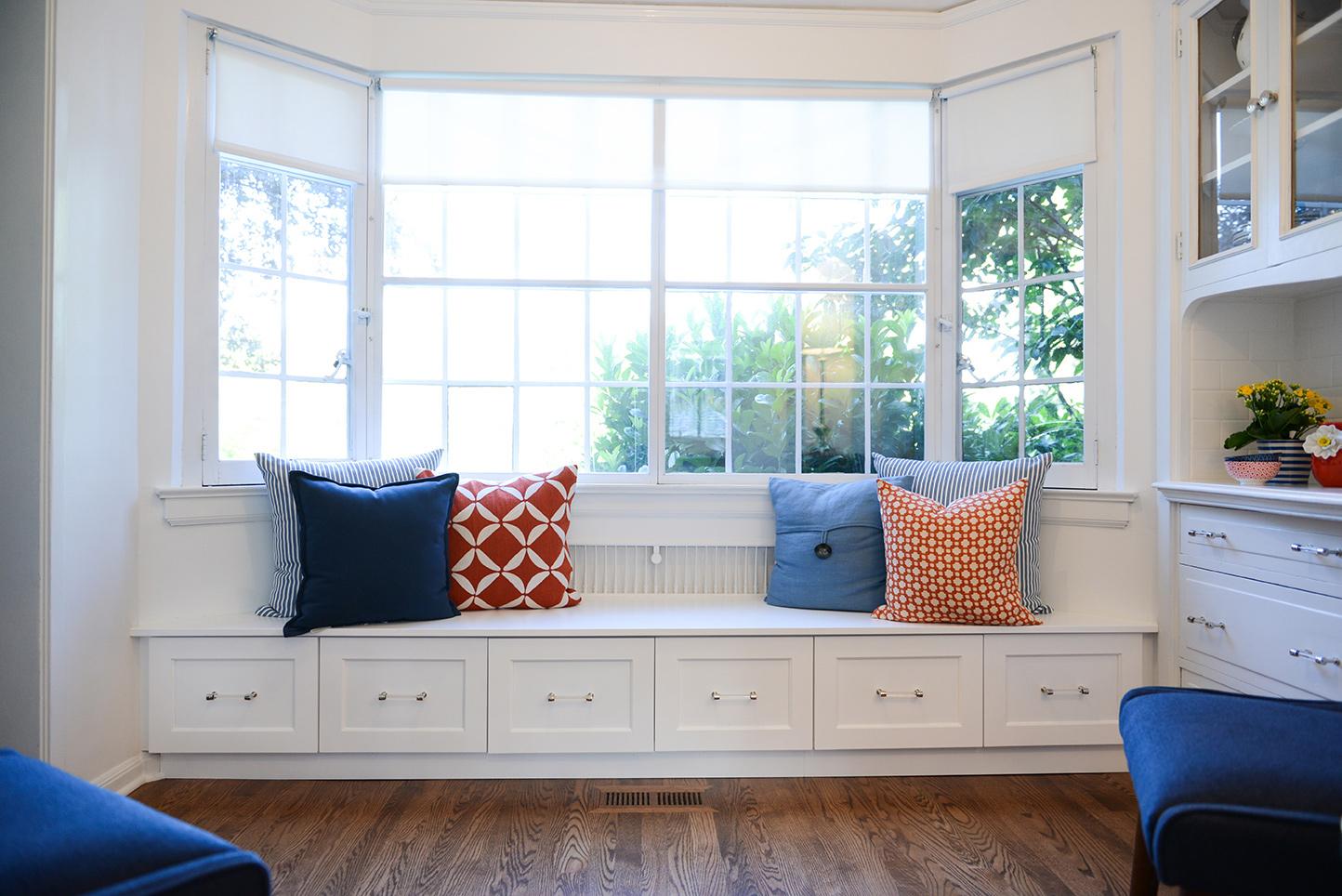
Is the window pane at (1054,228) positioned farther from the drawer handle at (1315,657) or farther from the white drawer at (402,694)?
the white drawer at (402,694)

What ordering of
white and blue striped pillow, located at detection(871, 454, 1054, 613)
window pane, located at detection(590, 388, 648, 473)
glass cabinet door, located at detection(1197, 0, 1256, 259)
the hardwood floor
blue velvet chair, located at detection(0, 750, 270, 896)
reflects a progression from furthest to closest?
1. window pane, located at detection(590, 388, 648, 473)
2. white and blue striped pillow, located at detection(871, 454, 1054, 613)
3. glass cabinet door, located at detection(1197, 0, 1256, 259)
4. the hardwood floor
5. blue velvet chair, located at detection(0, 750, 270, 896)

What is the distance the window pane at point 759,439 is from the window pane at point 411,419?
109 centimetres

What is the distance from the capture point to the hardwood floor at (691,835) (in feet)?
6.53

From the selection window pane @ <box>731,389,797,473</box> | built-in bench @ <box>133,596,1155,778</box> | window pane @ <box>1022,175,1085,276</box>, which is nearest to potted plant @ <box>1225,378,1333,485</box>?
built-in bench @ <box>133,596,1155,778</box>

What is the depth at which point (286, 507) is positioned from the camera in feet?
8.77

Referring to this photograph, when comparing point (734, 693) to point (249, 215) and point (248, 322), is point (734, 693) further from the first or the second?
point (249, 215)

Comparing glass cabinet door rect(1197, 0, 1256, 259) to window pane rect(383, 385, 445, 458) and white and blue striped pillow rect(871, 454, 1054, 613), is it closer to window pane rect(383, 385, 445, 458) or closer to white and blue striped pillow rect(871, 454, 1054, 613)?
white and blue striped pillow rect(871, 454, 1054, 613)

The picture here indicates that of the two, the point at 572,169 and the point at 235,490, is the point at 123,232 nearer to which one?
the point at 235,490

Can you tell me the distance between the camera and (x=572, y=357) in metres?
3.18

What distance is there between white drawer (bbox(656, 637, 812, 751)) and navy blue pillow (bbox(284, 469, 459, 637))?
752 mm

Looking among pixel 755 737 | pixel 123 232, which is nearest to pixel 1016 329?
pixel 755 737

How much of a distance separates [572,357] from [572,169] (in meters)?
0.69

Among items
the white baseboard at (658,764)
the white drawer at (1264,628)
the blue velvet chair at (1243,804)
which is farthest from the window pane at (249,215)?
the white drawer at (1264,628)

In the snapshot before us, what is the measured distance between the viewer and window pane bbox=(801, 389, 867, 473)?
3182 millimetres
